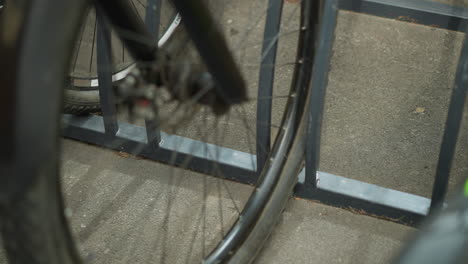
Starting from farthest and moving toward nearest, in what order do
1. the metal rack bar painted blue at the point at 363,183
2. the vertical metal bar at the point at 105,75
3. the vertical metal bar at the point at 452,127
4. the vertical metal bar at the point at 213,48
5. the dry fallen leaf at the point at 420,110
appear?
the dry fallen leaf at the point at 420,110, the vertical metal bar at the point at 105,75, the metal rack bar painted blue at the point at 363,183, the vertical metal bar at the point at 452,127, the vertical metal bar at the point at 213,48

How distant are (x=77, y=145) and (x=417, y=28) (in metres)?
1.56

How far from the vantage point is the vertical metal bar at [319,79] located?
193cm

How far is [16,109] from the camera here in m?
0.97

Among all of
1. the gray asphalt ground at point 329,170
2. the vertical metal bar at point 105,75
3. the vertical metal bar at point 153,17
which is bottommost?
the gray asphalt ground at point 329,170

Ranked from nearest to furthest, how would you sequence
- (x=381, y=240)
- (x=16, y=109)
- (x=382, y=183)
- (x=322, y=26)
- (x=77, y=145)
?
(x=16, y=109), (x=322, y=26), (x=381, y=240), (x=382, y=183), (x=77, y=145)

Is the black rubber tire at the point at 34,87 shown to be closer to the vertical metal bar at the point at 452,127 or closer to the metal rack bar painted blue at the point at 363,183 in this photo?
the metal rack bar painted blue at the point at 363,183

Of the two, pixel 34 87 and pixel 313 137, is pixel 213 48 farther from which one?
pixel 313 137

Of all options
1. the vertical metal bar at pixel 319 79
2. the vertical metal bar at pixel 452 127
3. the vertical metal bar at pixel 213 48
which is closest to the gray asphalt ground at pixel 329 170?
the vertical metal bar at pixel 452 127

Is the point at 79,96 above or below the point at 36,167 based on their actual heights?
below

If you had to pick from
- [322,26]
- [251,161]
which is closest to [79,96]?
[251,161]

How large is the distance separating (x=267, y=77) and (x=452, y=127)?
550mm

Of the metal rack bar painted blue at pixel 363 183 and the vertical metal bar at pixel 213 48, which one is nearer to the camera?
the vertical metal bar at pixel 213 48

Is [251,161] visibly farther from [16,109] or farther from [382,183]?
[16,109]

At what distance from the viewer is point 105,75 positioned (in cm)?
213
